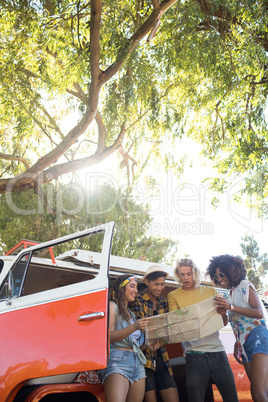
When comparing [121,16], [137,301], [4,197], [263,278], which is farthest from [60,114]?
[263,278]

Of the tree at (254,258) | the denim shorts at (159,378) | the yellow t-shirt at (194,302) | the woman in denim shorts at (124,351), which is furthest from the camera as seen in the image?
the tree at (254,258)

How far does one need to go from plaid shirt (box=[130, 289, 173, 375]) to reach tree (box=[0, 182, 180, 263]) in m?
7.49

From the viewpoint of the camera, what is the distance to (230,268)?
3.73 meters

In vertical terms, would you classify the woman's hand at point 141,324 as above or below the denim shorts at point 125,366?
above

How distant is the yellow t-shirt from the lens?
351 centimetres

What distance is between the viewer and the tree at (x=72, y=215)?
1133 cm

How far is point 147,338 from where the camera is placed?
11.5 feet

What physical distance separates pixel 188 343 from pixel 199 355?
0.15 m

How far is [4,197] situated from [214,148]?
5943 millimetres

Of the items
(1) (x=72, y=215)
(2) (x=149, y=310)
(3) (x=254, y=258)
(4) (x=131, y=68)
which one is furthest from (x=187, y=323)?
(3) (x=254, y=258)

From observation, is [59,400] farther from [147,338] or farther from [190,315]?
[190,315]

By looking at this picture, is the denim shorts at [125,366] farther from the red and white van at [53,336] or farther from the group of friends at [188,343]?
the red and white van at [53,336]

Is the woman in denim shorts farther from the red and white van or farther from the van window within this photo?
the van window

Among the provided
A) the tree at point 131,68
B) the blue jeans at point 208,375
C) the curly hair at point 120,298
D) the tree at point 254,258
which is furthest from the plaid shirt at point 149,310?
the tree at point 254,258
